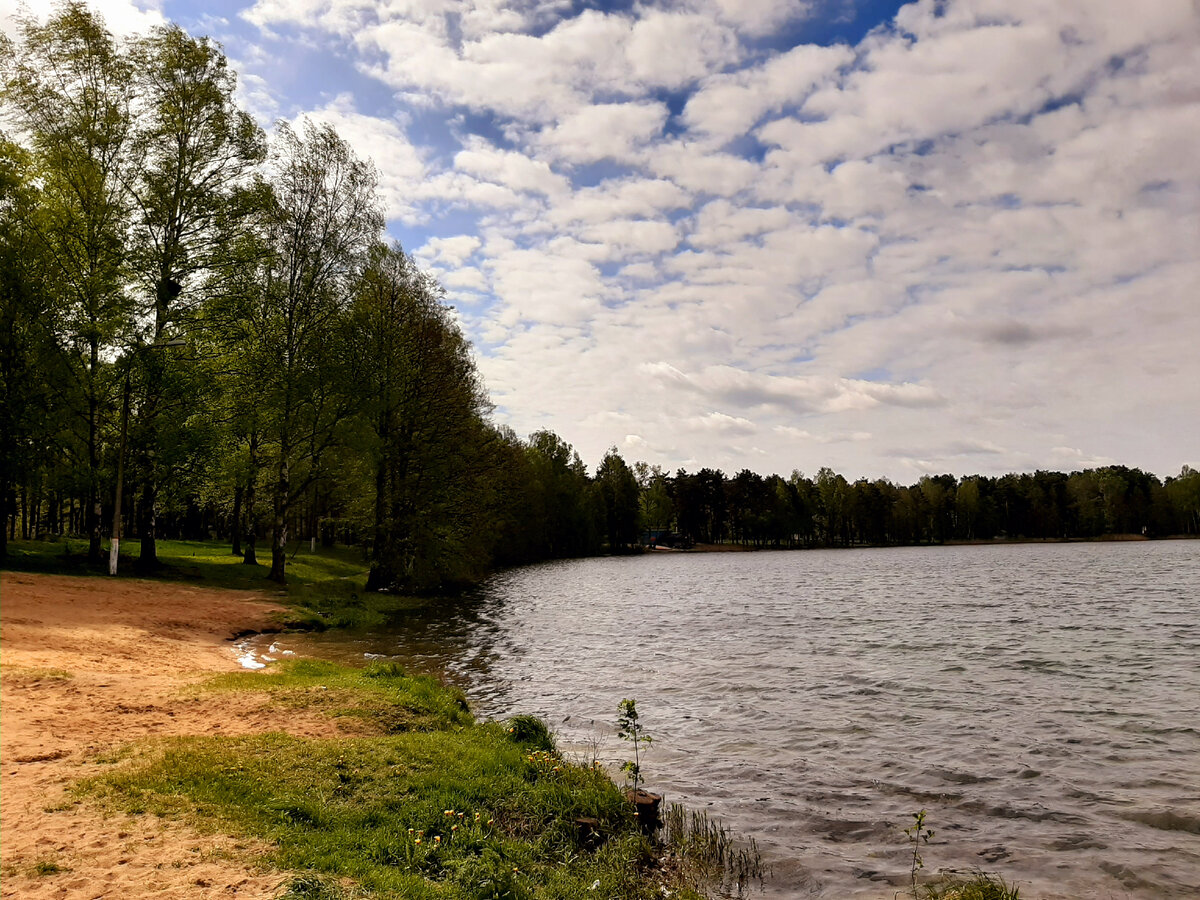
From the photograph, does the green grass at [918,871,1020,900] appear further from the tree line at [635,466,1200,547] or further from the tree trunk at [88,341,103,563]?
the tree line at [635,466,1200,547]

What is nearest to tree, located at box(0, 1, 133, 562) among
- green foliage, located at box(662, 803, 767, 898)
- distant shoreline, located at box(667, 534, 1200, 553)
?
green foliage, located at box(662, 803, 767, 898)

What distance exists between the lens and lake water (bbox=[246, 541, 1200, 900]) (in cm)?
1052

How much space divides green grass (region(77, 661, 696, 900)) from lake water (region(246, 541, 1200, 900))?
261cm

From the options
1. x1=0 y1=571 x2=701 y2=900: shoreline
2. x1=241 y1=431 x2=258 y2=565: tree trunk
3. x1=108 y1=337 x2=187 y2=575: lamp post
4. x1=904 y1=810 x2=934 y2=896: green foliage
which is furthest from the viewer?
x1=241 y1=431 x2=258 y2=565: tree trunk

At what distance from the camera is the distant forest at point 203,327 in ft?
110

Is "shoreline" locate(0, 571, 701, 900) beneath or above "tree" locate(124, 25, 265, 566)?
beneath

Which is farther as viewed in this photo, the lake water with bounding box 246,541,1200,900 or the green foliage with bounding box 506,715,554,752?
the green foliage with bounding box 506,715,554,752

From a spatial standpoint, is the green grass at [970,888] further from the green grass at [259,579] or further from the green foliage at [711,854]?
the green grass at [259,579]

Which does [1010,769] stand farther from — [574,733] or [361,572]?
[361,572]

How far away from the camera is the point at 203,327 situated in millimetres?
36406

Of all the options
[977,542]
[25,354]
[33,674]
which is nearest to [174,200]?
[25,354]

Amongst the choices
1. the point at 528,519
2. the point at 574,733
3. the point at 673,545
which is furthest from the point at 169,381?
the point at 673,545

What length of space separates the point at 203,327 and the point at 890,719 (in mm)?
37645

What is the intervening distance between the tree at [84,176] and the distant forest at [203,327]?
0.31ft
